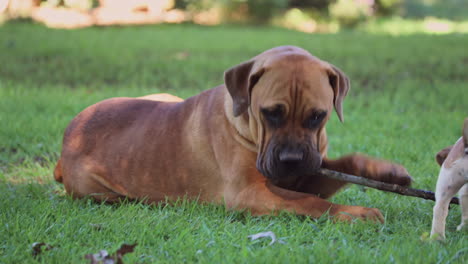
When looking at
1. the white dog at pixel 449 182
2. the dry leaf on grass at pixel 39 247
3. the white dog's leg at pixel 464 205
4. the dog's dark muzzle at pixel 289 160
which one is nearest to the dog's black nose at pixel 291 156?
the dog's dark muzzle at pixel 289 160

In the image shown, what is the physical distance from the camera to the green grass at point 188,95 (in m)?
3.13

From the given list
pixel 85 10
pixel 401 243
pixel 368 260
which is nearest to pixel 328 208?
pixel 401 243

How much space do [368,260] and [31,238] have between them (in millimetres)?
1876

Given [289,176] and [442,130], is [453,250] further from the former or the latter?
[442,130]

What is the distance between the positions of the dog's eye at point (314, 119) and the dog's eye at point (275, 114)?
0.53 ft

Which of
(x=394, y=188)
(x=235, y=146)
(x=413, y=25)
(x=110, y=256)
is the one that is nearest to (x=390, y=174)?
(x=394, y=188)

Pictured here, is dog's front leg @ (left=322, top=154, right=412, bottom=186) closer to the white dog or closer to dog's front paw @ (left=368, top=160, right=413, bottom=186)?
dog's front paw @ (left=368, top=160, right=413, bottom=186)

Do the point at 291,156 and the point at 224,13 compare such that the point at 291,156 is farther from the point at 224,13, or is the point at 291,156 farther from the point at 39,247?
the point at 224,13

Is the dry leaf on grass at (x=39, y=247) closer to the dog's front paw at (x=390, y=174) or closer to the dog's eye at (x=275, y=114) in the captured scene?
the dog's eye at (x=275, y=114)

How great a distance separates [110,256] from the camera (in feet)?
9.68

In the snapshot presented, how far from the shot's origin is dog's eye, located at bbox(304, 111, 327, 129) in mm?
3568

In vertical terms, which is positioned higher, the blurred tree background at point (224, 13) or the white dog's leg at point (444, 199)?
the white dog's leg at point (444, 199)

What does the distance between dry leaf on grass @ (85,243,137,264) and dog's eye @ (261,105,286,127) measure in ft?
3.71

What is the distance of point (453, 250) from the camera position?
9.77ft
